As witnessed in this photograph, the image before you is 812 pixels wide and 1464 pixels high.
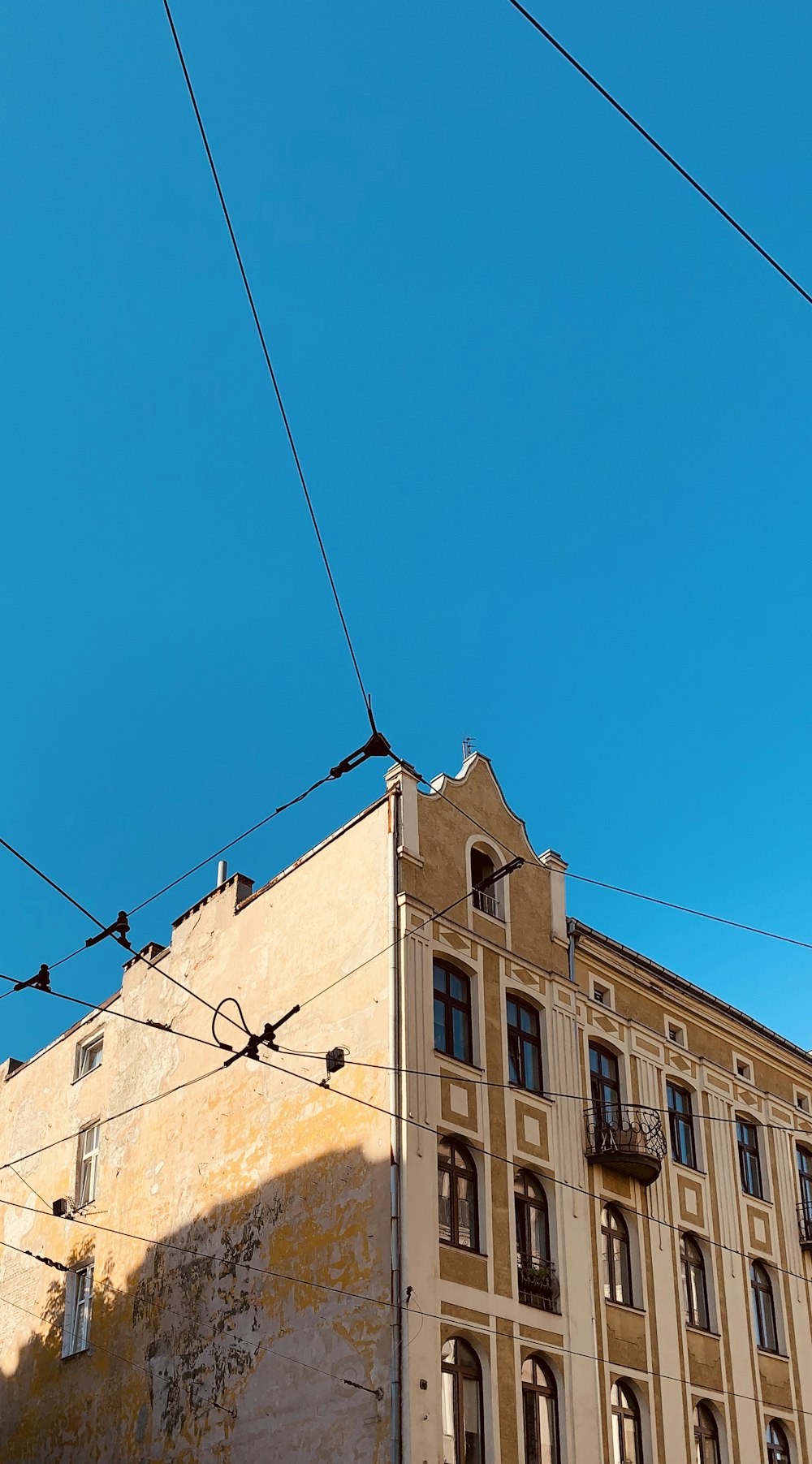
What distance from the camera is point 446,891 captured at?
2789 centimetres

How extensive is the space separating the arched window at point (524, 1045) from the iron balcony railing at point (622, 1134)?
4.99 ft

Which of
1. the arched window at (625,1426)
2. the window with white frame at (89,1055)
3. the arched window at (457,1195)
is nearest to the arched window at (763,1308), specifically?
the arched window at (625,1426)

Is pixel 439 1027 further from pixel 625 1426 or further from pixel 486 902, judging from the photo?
pixel 625 1426

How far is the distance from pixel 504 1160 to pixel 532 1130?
1.19 m

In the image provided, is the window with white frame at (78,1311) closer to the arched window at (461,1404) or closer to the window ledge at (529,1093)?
the arched window at (461,1404)

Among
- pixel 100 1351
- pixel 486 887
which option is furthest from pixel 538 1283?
pixel 100 1351

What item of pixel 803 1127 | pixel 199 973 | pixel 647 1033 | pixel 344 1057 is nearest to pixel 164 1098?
pixel 199 973

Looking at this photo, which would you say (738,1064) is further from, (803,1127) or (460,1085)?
(460,1085)

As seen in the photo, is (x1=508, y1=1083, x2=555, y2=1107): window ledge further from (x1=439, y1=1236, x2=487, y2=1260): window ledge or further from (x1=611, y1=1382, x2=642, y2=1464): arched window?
(x1=611, y1=1382, x2=642, y2=1464): arched window

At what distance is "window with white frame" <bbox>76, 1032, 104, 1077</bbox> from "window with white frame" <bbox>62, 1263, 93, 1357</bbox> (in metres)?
5.02

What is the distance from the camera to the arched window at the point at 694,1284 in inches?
1181

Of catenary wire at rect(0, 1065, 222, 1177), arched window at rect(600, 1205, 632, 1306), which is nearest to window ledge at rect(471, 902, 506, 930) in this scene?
arched window at rect(600, 1205, 632, 1306)

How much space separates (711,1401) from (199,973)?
13807 millimetres

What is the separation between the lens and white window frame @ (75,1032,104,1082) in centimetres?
3641
